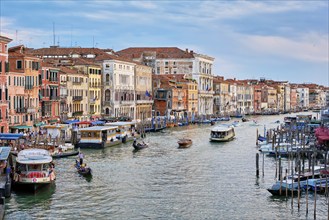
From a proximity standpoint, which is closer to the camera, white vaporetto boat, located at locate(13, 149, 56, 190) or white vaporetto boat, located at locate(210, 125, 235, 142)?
white vaporetto boat, located at locate(13, 149, 56, 190)

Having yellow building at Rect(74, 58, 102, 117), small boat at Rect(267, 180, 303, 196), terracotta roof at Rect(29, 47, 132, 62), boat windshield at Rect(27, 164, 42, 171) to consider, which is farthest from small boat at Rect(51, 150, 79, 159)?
terracotta roof at Rect(29, 47, 132, 62)

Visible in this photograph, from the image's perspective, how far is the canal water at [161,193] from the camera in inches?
605

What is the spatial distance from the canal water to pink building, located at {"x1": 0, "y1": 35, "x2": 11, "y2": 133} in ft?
12.7

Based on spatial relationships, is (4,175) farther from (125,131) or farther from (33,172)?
(125,131)

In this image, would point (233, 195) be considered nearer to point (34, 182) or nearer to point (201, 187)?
point (201, 187)

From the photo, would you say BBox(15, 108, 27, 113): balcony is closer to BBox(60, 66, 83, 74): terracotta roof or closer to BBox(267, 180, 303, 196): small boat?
BBox(60, 66, 83, 74): terracotta roof

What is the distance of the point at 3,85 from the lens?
2622 cm

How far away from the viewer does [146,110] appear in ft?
165

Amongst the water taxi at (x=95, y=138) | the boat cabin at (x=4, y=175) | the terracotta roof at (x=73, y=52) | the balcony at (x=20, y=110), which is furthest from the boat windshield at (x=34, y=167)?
the terracotta roof at (x=73, y=52)

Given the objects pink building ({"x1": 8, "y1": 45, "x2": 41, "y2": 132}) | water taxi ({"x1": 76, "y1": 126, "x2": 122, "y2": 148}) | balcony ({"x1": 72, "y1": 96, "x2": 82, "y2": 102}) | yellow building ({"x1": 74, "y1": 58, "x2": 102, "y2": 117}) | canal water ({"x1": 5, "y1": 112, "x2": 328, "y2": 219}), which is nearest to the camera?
canal water ({"x1": 5, "y1": 112, "x2": 328, "y2": 219})

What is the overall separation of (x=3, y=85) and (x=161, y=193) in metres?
11.2

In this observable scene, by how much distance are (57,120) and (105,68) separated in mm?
9513

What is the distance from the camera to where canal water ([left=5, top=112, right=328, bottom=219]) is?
50.4 feet

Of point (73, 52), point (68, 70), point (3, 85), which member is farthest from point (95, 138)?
point (73, 52)
